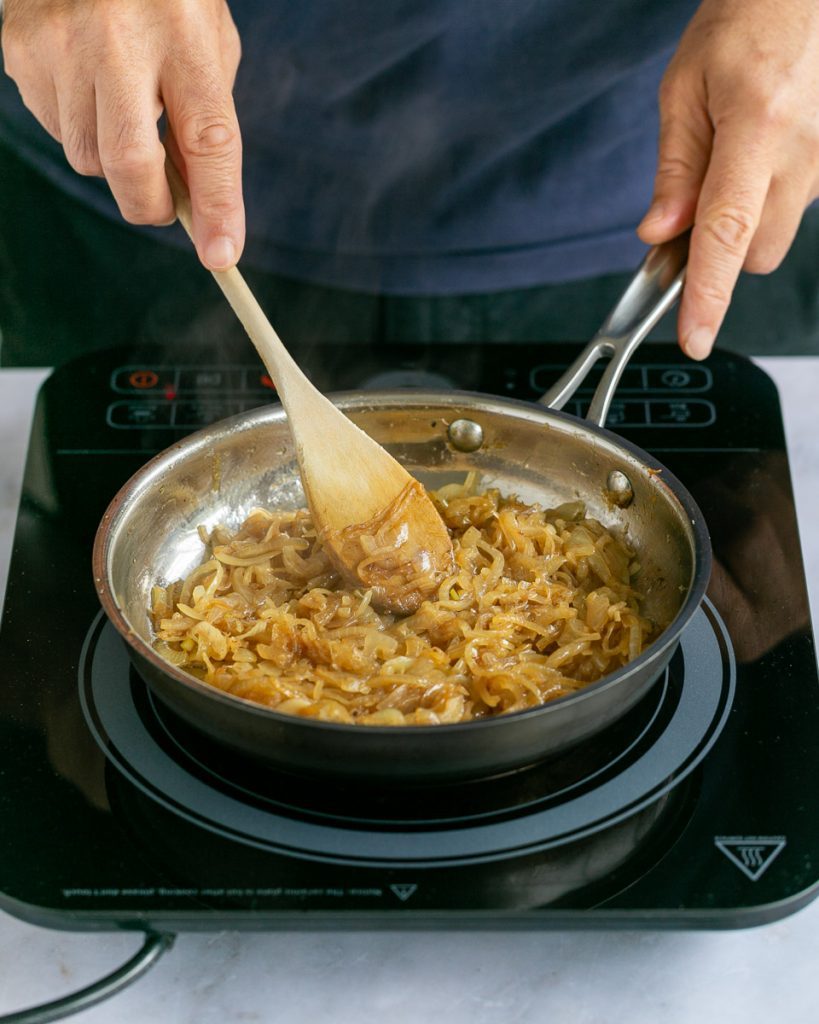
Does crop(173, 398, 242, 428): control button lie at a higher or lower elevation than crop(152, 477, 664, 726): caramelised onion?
higher

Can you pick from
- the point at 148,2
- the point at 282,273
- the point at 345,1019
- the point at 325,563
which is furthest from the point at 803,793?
the point at 282,273

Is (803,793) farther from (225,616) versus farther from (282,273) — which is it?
(282,273)

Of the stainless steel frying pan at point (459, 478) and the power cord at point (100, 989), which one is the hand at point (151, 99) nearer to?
the stainless steel frying pan at point (459, 478)

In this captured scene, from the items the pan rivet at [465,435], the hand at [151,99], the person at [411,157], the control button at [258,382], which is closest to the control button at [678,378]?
the person at [411,157]

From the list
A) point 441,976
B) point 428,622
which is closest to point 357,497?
point 428,622

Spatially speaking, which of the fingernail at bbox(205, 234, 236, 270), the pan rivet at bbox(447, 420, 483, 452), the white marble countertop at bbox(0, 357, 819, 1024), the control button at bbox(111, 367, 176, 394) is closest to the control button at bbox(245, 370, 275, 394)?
the control button at bbox(111, 367, 176, 394)

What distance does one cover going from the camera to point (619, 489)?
1804 millimetres

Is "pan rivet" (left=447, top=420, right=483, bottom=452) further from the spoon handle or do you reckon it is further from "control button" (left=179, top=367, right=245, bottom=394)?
"control button" (left=179, top=367, right=245, bottom=394)

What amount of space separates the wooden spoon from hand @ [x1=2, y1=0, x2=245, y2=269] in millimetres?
88

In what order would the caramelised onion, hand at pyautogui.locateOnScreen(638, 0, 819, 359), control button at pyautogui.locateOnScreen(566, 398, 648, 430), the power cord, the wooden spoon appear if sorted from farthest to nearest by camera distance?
control button at pyautogui.locateOnScreen(566, 398, 648, 430) < hand at pyautogui.locateOnScreen(638, 0, 819, 359) < the wooden spoon < the caramelised onion < the power cord

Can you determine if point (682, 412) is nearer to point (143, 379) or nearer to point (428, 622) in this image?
point (428, 622)

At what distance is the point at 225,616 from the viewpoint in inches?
66.1

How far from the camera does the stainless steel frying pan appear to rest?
1297 millimetres

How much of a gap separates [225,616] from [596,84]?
4.84 feet
